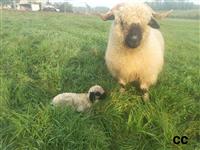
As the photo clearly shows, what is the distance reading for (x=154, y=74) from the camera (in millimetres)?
5918

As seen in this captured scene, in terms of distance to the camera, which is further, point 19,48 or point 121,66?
point 19,48

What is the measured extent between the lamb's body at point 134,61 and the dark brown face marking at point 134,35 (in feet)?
0.96

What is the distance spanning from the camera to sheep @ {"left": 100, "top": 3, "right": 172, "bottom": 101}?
5.30 m

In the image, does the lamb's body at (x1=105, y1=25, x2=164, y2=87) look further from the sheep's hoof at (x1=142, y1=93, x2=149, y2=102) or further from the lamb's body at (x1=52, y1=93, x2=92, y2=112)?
the lamb's body at (x1=52, y1=93, x2=92, y2=112)

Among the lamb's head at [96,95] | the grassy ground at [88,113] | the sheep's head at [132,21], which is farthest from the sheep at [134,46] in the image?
the lamb's head at [96,95]

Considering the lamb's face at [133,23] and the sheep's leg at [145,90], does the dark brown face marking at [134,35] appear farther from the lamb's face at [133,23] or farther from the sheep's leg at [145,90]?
the sheep's leg at [145,90]

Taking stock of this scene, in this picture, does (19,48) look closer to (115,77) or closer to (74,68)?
(74,68)

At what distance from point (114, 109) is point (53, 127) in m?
0.89

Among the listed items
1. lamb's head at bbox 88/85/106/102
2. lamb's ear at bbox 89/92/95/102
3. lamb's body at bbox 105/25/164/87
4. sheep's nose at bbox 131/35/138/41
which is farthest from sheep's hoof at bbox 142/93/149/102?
sheep's nose at bbox 131/35/138/41

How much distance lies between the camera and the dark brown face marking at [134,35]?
17.1ft

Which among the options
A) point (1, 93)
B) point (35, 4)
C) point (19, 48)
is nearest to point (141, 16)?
point (1, 93)

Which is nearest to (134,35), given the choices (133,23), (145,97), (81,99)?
(133,23)
